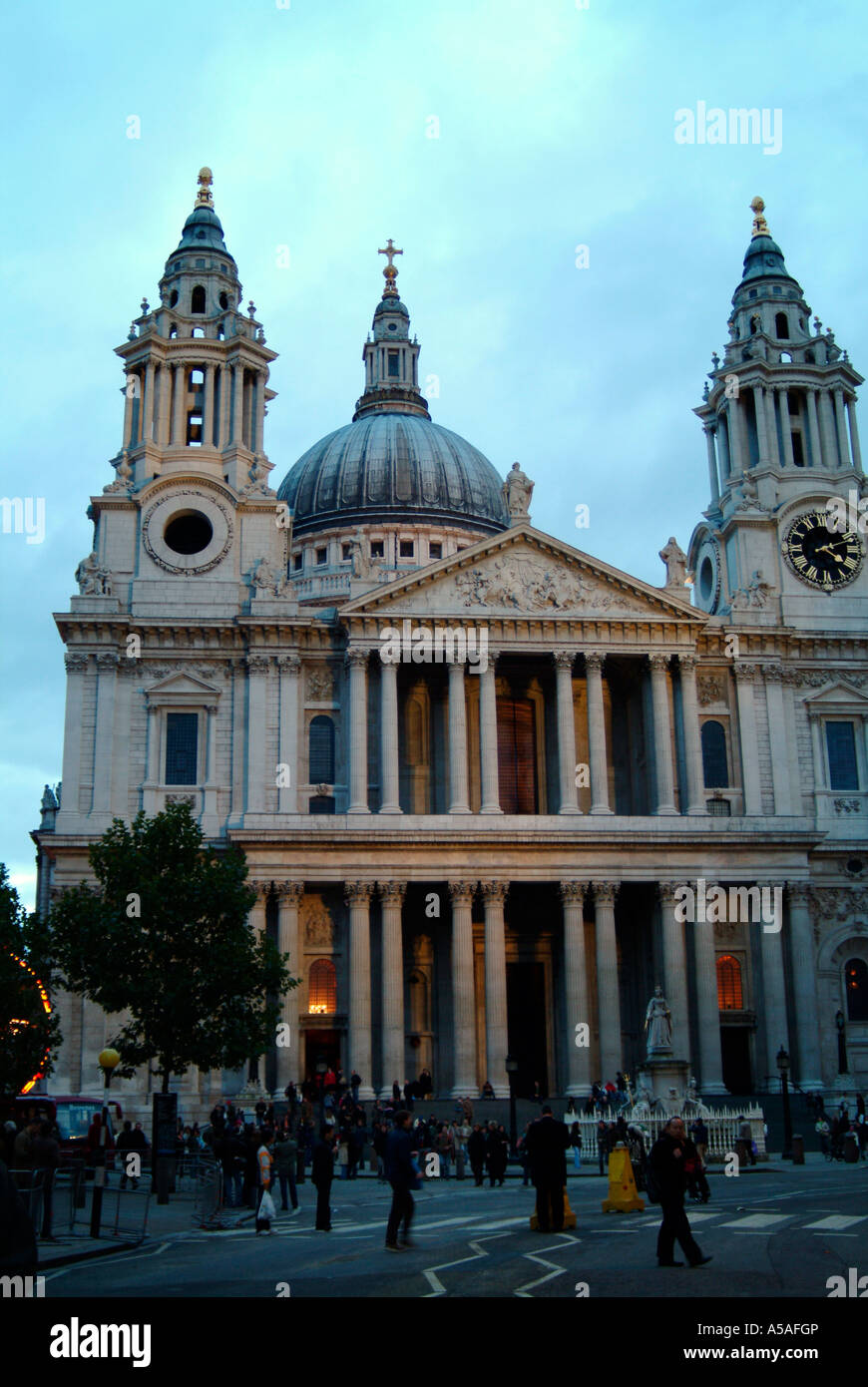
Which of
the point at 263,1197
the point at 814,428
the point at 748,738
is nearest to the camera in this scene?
the point at 263,1197

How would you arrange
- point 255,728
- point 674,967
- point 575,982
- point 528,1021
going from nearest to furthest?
point 575,982 → point 674,967 → point 255,728 → point 528,1021

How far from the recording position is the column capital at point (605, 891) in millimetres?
52781

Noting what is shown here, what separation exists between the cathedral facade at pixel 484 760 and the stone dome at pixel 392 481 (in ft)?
69.2

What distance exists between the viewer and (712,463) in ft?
217

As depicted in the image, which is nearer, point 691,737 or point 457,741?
point 457,741

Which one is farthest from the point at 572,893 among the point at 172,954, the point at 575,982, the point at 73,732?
the point at 73,732

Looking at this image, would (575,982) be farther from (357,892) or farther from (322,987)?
(322,987)

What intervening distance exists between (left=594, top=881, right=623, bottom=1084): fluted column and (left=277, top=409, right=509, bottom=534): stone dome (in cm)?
3411

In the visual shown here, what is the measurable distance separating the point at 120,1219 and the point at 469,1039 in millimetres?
28695

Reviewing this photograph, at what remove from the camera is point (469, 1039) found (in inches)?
2000

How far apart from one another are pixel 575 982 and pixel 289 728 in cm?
1385

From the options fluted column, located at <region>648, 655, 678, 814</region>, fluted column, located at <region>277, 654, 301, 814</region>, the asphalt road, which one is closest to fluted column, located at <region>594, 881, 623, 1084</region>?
fluted column, located at <region>648, 655, 678, 814</region>

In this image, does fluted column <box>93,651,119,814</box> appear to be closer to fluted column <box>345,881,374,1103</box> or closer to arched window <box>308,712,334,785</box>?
arched window <box>308,712,334,785</box>
